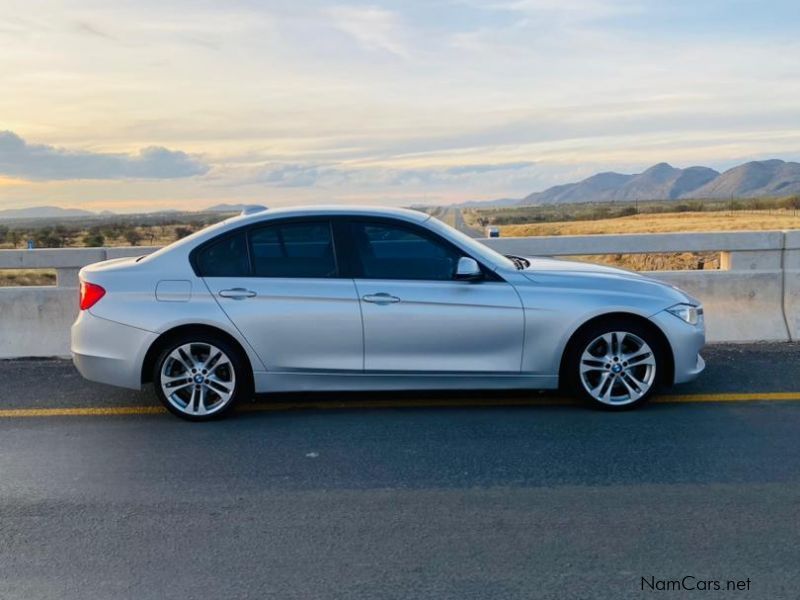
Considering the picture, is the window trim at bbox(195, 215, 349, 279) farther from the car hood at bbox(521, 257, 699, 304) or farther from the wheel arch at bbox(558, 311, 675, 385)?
the wheel arch at bbox(558, 311, 675, 385)

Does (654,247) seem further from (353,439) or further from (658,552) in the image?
(658,552)

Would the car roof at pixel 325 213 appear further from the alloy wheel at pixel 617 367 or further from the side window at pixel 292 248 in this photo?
the alloy wheel at pixel 617 367

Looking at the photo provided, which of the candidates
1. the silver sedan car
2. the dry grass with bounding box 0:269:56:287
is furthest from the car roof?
the dry grass with bounding box 0:269:56:287

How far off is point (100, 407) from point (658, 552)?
447 cm

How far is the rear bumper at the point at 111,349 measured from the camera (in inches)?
241

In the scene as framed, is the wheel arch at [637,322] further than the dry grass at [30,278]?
No

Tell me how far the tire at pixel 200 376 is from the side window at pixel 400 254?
1.13 m

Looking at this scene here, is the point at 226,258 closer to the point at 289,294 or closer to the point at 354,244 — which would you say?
the point at 289,294

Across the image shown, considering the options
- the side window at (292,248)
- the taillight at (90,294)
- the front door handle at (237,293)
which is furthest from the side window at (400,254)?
the taillight at (90,294)

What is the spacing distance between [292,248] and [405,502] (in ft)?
7.73

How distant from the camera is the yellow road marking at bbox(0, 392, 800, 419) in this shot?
21.4ft

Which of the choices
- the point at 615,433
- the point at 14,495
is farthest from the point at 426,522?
the point at 14,495

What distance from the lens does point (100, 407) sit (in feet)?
22.0

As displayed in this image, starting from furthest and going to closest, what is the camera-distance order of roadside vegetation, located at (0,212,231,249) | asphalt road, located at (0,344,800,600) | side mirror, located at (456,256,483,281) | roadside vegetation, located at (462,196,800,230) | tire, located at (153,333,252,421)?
roadside vegetation, located at (462,196,800,230), roadside vegetation, located at (0,212,231,249), tire, located at (153,333,252,421), side mirror, located at (456,256,483,281), asphalt road, located at (0,344,800,600)
